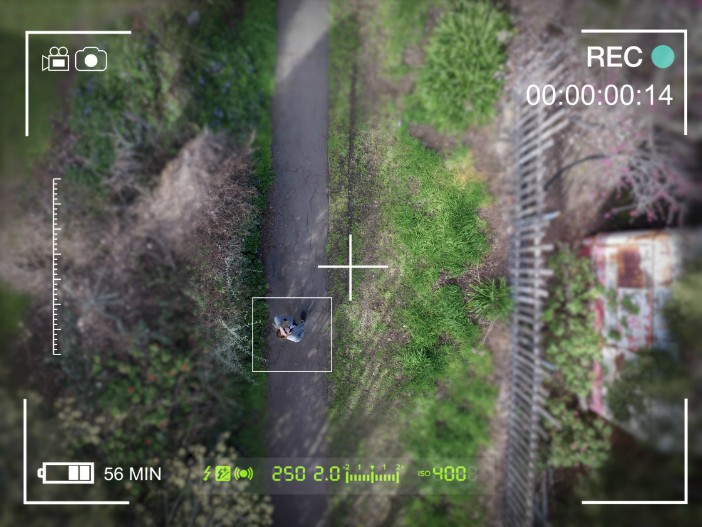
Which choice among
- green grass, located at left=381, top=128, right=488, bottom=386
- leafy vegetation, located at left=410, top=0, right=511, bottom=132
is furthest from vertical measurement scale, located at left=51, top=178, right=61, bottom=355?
leafy vegetation, located at left=410, top=0, right=511, bottom=132

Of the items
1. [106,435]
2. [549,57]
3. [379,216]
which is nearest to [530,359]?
[379,216]

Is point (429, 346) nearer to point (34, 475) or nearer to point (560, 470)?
point (560, 470)

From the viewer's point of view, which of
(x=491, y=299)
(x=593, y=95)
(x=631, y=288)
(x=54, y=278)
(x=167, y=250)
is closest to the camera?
(x=631, y=288)

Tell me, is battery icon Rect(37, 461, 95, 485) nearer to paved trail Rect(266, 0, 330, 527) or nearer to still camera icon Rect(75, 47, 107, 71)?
paved trail Rect(266, 0, 330, 527)

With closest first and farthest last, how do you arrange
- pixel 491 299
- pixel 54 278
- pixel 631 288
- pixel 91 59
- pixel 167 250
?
1. pixel 631 288
2. pixel 491 299
3. pixel 91 59
4. pixel 54 278
5. pixel 167 250

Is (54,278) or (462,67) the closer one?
(462,67)

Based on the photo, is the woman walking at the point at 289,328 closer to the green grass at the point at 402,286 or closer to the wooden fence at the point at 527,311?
the green grass at the point at 402,286

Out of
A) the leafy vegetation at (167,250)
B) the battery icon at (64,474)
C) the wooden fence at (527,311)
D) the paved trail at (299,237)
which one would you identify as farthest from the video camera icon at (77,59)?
the wooden fence at (527,311)

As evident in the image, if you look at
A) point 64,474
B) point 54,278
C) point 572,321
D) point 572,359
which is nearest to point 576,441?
point 572,359

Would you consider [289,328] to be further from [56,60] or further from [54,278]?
[56,60]
